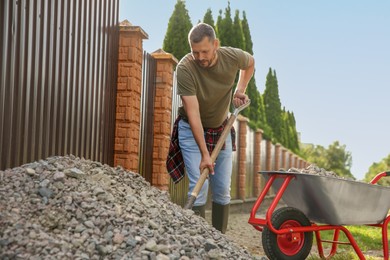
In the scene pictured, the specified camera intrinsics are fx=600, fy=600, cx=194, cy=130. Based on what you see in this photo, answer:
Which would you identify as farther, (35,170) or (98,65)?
(98,65)

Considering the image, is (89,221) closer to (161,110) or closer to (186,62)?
(186,62)

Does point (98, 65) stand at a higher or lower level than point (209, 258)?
higher

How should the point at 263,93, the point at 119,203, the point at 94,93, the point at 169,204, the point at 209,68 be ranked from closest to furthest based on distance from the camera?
the point at 119,203
the point at 169,204
the point at 209,68
the point at 94,93
the point at 263,93

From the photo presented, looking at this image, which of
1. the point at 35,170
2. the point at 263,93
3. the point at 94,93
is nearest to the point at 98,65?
the point at 94,93

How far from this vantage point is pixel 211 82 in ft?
16.3

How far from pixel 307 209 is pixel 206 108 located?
1.19 meters

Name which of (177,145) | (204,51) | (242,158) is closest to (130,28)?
(177,145)

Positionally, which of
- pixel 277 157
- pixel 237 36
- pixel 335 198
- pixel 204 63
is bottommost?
pixel 277 157

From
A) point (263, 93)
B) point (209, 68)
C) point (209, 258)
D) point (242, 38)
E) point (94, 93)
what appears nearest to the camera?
point (209, 258)

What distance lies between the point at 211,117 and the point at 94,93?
1.87 m

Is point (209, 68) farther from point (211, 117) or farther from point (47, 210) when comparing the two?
point (47, 210)

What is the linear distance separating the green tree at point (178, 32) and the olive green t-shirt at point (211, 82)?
15399mm

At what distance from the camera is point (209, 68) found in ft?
16.2

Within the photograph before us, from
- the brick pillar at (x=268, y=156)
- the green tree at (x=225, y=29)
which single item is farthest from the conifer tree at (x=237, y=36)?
the brick pillar at (x=268, y=156)
